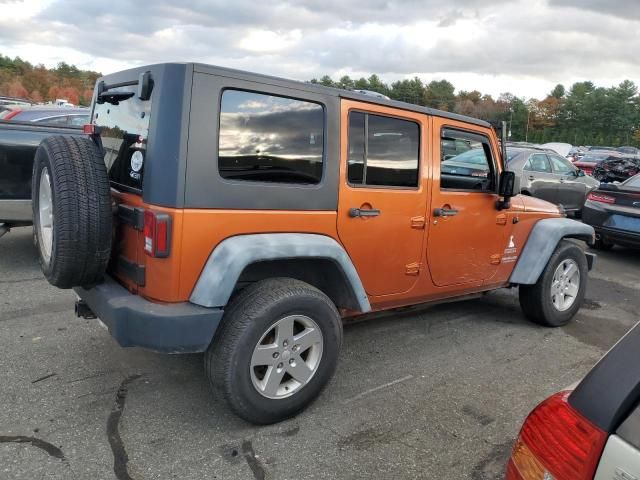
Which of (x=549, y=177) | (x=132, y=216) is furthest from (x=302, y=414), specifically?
(x=549, y=177)

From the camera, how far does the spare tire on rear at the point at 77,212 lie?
8.69 ft

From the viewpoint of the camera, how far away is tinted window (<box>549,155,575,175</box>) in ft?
34.7

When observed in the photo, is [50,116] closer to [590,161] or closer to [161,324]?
[161,324]

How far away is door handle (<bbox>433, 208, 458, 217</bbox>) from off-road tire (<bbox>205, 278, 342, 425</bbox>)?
1.24m

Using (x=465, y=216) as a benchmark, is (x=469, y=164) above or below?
above

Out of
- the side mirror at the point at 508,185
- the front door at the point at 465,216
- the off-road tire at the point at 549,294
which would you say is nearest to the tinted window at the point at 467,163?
the front door at the point at 465,216

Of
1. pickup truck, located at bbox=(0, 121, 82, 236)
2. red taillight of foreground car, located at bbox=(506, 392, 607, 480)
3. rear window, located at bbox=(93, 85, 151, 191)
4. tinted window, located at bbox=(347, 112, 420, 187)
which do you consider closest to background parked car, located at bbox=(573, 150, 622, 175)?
tinted window, located at bbox=(347, 112, 420, 187)

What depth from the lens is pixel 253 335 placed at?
→ 108 inches

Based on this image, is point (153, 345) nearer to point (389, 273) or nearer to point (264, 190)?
point (264, 190)

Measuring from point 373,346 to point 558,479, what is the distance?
9.25ft

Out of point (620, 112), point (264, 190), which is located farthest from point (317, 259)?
point (620, 112)

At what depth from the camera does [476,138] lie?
427 centimetres

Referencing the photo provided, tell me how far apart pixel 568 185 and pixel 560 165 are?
0.44 m

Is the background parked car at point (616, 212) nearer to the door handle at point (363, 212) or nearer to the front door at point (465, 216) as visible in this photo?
the front door at point (465, 216)
